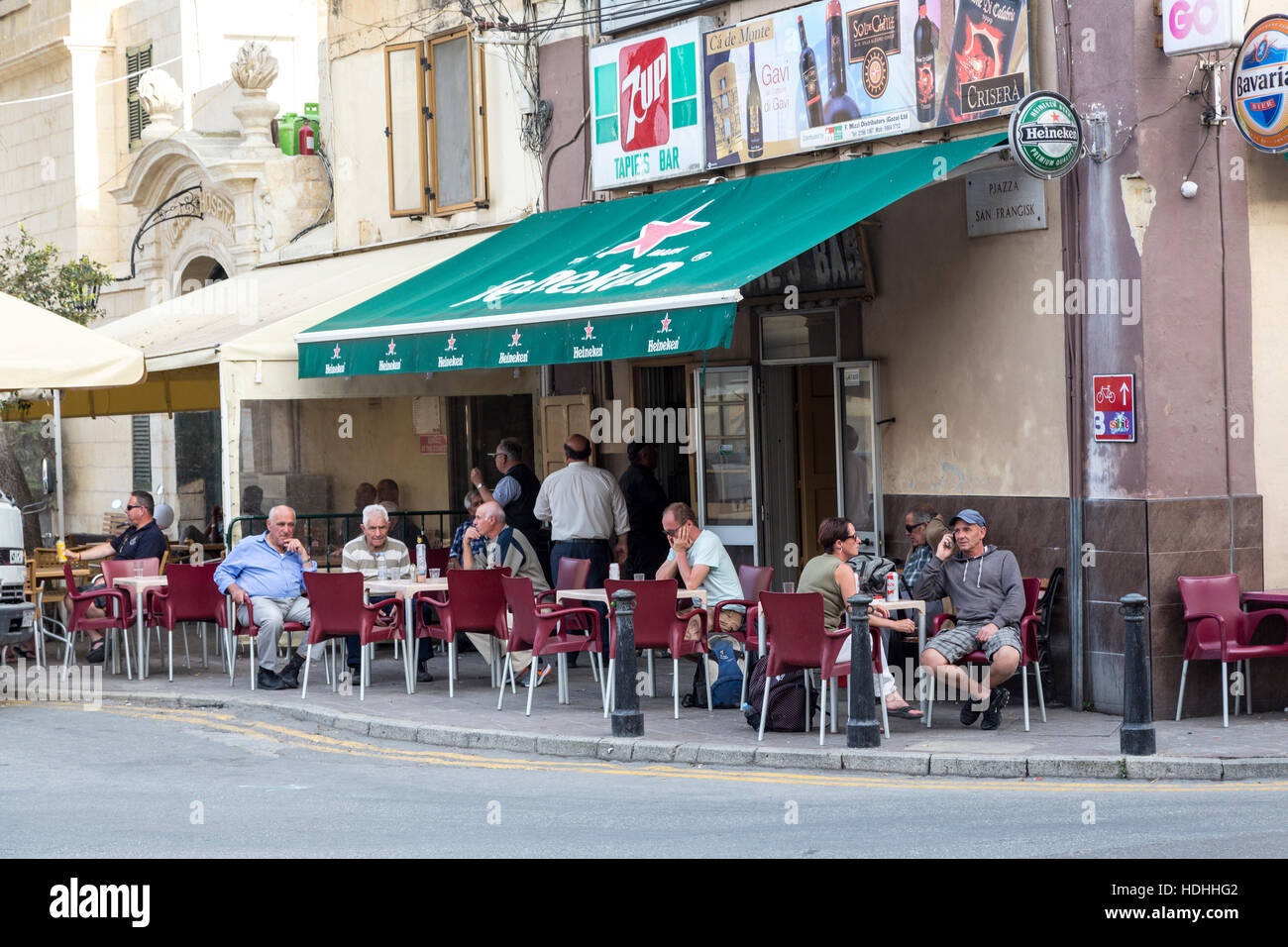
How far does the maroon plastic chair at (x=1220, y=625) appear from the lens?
419 inches

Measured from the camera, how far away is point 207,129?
76.1 ft

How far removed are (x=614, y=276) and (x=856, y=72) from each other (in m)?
2.35

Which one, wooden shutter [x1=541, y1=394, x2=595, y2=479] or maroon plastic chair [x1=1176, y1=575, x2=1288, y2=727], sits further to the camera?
wooden shutter [x1=541, y1=394, x2=595, y2=479]

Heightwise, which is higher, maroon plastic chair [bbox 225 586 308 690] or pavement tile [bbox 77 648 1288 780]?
maroon plastic chair [bbox 225 586 308 690]

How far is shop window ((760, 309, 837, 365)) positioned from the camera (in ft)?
44.3

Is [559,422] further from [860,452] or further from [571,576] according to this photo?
[860,452]

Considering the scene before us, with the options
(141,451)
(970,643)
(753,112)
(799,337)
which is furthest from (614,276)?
(141,451)

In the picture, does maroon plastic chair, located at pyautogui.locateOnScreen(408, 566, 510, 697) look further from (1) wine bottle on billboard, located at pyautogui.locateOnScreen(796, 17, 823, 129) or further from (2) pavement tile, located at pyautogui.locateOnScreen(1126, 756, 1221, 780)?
(2) pavement tile, located at pyautogui.locateOnScreen(1126, 756, 1221, 780)

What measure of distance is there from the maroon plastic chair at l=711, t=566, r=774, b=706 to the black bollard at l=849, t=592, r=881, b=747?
4.14 feet

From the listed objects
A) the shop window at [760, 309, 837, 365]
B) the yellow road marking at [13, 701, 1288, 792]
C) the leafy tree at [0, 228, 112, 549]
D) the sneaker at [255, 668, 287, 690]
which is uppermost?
the leafy tree at [0, 228, 112, 549]

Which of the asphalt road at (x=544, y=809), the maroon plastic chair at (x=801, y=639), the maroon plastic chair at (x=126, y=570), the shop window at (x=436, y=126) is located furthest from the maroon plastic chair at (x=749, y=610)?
the shop window at (x=436, y=126)

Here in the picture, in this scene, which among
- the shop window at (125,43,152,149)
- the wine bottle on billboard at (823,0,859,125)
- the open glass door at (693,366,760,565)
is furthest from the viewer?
the shop window at (125,43,152,149)

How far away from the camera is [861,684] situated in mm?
9875

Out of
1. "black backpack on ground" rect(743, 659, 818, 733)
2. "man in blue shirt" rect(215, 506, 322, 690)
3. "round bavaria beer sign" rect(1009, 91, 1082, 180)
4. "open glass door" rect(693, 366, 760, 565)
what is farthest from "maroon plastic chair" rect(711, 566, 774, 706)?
"man in blue shirt" rect(215, 506, 322, 690)
